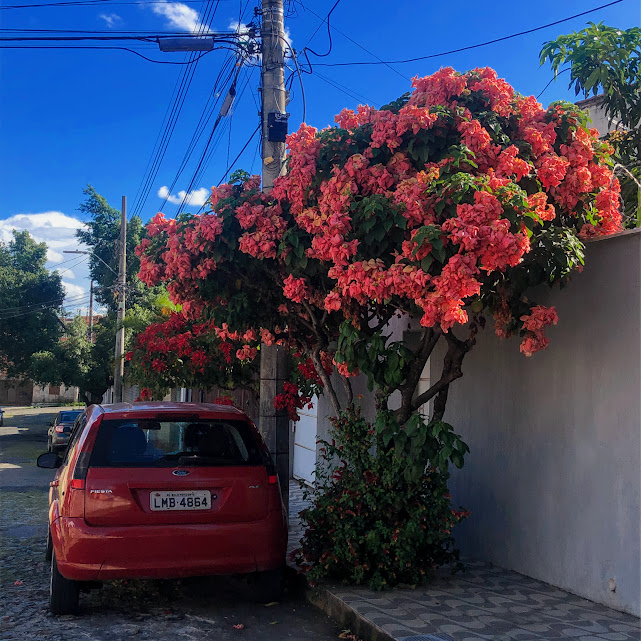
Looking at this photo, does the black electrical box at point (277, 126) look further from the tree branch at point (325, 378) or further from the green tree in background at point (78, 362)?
the green tree in background at point (78, 362)

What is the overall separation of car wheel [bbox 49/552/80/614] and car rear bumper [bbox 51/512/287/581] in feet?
0.82

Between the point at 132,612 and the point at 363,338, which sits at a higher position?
the point at 363,338

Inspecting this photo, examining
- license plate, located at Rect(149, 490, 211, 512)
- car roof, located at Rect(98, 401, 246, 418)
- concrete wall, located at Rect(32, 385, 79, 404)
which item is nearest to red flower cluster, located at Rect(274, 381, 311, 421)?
car roof, located at Rect(98, 401, 246, 418)

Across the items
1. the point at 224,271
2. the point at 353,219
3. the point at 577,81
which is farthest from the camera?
the point at 577,81

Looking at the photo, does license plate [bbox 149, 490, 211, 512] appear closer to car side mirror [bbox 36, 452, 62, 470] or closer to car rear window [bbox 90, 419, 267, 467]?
car rear window [bbox 90, 419, 267, 467]

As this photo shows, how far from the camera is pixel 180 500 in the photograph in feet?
16.0

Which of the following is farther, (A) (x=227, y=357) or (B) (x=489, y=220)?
(A) (x=227, y=357)

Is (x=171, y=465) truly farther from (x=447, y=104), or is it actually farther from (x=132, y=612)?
(x=447, y=104)

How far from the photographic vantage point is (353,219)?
491cm

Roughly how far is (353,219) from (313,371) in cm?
353

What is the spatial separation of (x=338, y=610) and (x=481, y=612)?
3.32 ft

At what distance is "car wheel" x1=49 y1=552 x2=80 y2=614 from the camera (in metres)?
4.94

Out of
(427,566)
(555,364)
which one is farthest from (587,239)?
(427,566)

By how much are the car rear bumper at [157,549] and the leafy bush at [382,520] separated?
702 millimetres
